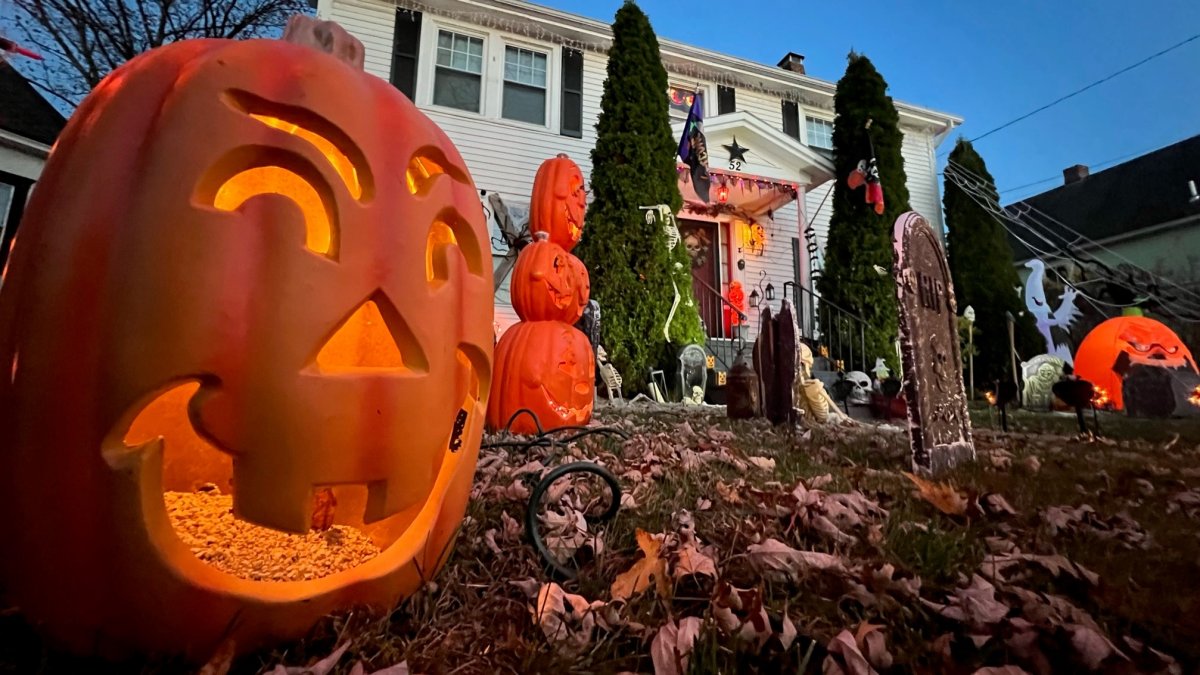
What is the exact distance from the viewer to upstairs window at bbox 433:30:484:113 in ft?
35.2

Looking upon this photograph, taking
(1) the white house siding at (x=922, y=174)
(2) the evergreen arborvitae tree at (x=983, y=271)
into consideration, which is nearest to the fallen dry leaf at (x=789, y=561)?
(2) the evergreen arborvitae tree at (x=983, y=271)

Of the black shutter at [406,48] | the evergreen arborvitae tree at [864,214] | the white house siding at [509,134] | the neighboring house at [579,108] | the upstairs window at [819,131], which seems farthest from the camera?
the upstairs window at [819,131]

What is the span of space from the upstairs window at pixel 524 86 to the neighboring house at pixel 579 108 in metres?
0.02

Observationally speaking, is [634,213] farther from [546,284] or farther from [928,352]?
[928,352]

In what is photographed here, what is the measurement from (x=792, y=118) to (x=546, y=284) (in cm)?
1227

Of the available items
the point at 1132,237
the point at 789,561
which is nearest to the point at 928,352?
the point at 789,561

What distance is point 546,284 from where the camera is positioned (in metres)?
3.75

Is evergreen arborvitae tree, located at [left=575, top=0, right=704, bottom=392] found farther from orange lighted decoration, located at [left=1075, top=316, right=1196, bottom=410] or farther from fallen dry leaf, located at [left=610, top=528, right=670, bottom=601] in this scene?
fallen dry leaf, located at [left=610, top=528, right=670, bottom=601]

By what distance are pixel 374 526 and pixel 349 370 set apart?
1.21 feet

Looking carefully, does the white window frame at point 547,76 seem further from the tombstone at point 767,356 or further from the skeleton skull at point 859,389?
the tombstone at point 767,356

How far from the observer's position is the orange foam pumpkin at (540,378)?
3.61m

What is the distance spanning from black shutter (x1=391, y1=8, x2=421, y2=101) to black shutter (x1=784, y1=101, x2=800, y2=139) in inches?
345

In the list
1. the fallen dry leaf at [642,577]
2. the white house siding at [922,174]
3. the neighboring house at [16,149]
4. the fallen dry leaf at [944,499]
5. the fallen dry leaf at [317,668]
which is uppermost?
the white house siding at [922,174]

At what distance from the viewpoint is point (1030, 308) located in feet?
37.5
